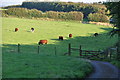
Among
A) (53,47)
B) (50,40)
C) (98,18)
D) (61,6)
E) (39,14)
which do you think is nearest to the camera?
(53,47)

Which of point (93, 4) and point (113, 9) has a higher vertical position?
point (93, 4)

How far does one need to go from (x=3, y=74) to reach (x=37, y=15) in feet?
347

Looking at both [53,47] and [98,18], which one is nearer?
[53,47]

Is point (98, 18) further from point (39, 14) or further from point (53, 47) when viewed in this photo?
point (53, 47)

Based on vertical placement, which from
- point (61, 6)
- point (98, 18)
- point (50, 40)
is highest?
point (61, 6)

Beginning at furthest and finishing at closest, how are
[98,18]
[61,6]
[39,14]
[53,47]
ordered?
[61,6]
[39,14]
[98,18]
[53,47]

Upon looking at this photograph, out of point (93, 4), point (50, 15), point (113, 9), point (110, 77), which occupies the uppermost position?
point (93, 4)

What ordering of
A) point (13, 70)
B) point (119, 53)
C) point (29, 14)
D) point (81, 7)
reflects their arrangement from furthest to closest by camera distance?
point (81, 7)
point (29, 14)
point (119, 53)
point (13, 70)

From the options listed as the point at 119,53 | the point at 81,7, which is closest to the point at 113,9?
the point at 119,53

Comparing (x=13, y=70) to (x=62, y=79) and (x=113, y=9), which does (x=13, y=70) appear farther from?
(x=113, y=9)

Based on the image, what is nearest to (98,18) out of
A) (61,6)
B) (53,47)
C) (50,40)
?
(61,6)

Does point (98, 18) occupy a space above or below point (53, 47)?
above

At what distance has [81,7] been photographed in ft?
491

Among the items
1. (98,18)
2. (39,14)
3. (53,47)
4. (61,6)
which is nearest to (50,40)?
(53,47)
